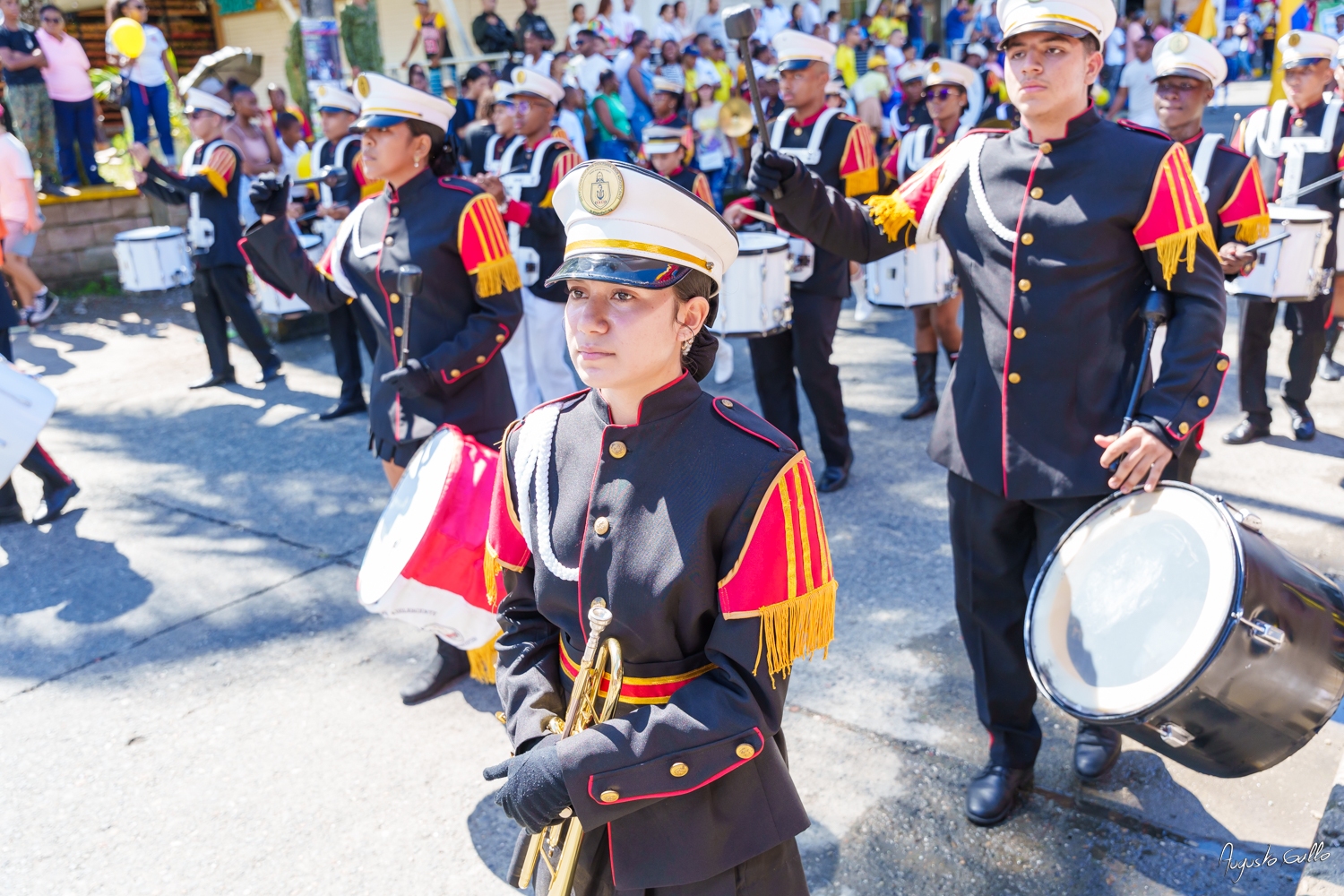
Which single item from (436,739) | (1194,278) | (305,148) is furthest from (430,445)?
(305,148)

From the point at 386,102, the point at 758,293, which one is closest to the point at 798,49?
the point at 758,293

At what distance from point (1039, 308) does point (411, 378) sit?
1975mm

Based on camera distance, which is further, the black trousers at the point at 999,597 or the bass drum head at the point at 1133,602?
the black trousers at the point at 999,597

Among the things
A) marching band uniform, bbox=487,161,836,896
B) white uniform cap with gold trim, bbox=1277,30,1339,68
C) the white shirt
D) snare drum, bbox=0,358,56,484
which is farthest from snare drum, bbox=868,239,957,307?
the white shirt

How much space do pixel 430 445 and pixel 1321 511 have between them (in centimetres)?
403

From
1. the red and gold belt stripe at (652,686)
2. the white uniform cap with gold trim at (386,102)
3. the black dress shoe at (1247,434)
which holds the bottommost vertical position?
the black dress shoe at (1247,434)

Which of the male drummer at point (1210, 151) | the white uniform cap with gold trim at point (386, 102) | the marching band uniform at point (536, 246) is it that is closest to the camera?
the white uniform cap with gold trim at point (386, 102)

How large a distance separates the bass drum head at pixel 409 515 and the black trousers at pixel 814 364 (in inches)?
105

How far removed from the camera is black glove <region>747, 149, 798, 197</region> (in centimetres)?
282

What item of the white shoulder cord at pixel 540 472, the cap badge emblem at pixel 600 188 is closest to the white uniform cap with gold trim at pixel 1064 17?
the cap badge emblem at pixel 600 188

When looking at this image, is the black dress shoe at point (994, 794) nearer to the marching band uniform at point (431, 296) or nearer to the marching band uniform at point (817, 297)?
the marching band uniform at point (431, 296)

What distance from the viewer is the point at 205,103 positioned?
7547 millimetres

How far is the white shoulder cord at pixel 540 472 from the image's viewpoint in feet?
6.32

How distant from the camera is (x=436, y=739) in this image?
362cm
